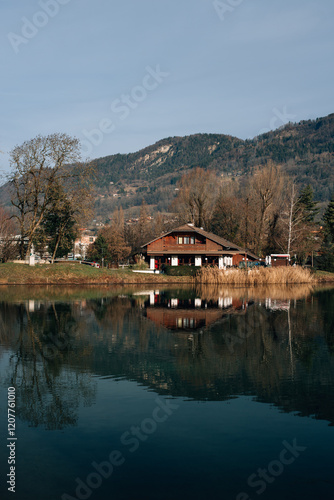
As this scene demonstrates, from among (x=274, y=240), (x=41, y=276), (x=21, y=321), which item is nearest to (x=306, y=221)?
(x=274, y=240)

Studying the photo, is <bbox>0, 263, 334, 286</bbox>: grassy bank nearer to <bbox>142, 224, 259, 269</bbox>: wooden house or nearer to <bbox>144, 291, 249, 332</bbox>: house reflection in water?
<bbox>142, 224, 259, 269</bbox>: wooden house

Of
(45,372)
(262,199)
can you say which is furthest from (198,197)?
(45,372)

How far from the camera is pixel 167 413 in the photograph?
10977 millimetres

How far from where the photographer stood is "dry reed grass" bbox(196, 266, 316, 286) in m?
55.0

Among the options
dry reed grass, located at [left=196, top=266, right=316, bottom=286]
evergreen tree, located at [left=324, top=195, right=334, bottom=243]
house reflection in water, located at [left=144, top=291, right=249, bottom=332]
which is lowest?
house reflection in water, located at [left=144, top=291, right=249, bottom=332]

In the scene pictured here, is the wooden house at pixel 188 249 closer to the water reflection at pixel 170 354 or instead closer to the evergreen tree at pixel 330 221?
the evergreen tree at pixel 330 221

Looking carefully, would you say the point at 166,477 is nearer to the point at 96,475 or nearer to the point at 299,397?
the point at 96,475

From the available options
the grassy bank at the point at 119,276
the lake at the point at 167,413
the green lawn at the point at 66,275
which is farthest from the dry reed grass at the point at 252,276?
the lake at the point at 167,413

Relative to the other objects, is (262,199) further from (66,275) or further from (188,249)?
(66,275)

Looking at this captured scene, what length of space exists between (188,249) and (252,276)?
1563cm

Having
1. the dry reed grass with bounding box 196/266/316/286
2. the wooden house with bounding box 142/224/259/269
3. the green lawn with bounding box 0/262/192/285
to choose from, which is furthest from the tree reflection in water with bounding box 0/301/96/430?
the wooden house with bounding box 142/224/259/269

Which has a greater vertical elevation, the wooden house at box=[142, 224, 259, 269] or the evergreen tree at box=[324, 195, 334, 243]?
the evergreen tree at box=[324, 195, 334, 243]

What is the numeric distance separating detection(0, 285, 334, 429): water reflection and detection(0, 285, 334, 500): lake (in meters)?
0.06

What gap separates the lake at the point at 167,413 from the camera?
25.8 feet
